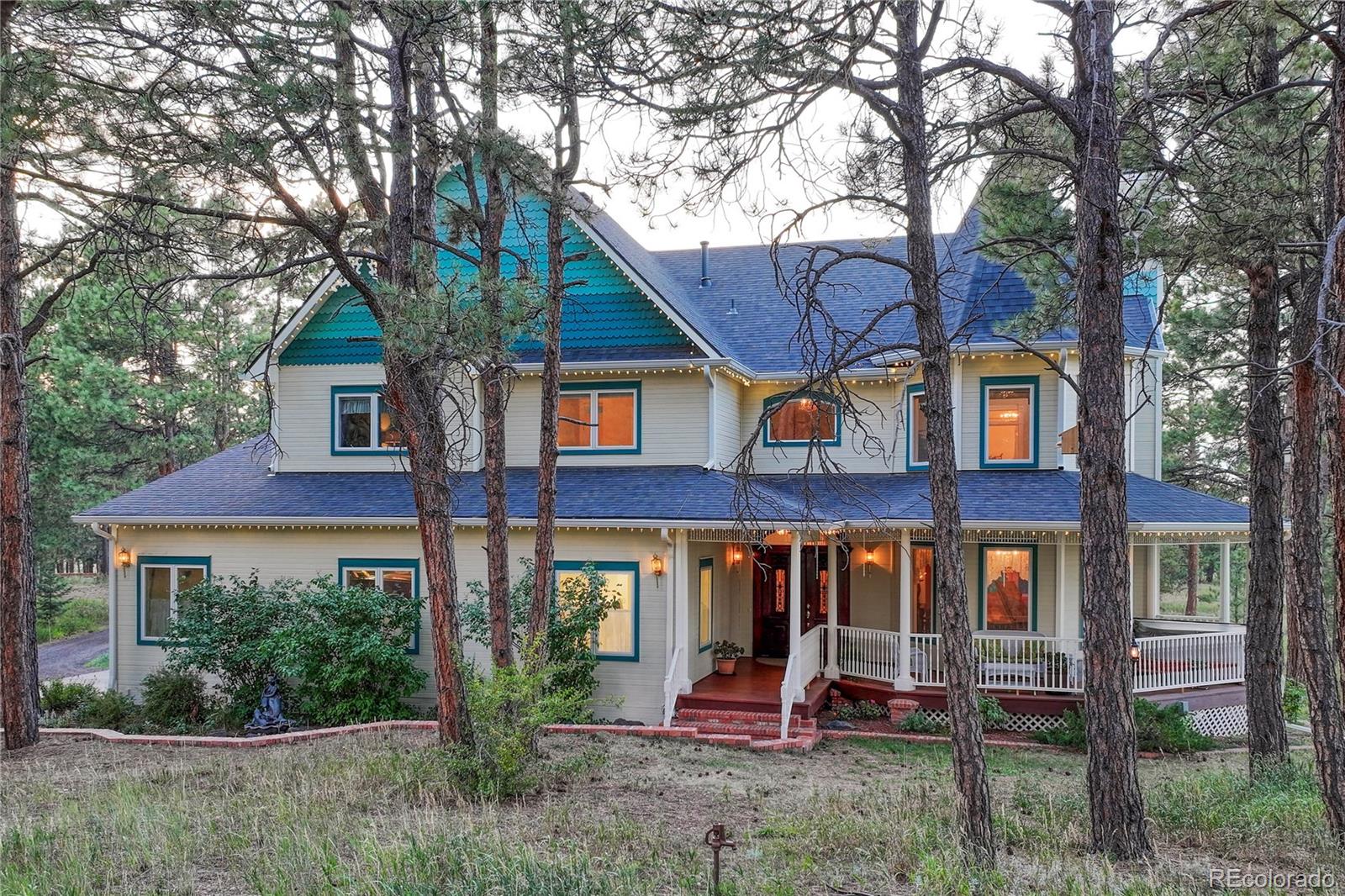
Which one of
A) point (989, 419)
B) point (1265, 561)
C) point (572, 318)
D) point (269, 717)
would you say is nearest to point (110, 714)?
point (269, 717)

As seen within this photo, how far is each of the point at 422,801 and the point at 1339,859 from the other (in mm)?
6696

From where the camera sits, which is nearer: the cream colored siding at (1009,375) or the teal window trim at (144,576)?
the teal window trim at (144,576)

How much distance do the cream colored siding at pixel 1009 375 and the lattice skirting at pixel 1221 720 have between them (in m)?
4.09

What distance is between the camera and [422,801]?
7.29m

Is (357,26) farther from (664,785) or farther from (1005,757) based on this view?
(1005,757)

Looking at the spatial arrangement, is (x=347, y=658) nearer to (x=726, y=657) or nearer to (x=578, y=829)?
(x=726, y=657)

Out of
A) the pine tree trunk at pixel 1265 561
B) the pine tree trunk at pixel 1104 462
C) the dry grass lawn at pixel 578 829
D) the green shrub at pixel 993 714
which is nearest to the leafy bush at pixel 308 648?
the dry grass lawn at pixel 578 829

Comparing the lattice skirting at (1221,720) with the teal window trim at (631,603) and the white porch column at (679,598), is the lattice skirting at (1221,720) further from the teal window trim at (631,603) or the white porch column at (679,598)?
the teal window trim at (631,603)

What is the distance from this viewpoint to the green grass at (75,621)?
23875 mm

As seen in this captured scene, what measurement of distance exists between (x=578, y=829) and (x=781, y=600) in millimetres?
9477

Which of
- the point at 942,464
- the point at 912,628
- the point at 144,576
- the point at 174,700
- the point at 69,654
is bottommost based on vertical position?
the point at 69,654

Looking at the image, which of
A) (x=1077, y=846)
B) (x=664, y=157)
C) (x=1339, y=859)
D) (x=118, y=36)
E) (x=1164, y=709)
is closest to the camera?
(x=1339, y=859)

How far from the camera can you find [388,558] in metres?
13.3

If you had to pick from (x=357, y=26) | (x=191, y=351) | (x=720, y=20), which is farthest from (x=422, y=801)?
(x=191, y=351)
